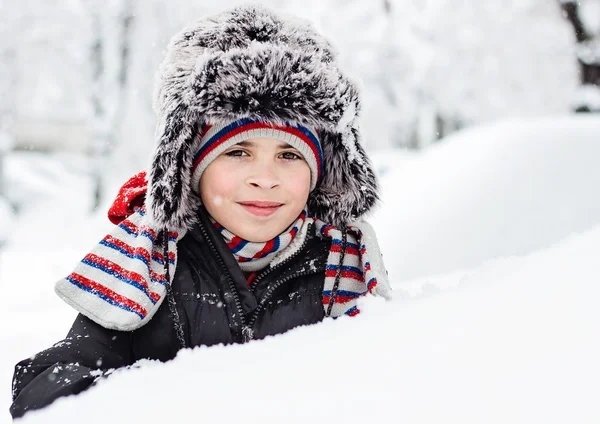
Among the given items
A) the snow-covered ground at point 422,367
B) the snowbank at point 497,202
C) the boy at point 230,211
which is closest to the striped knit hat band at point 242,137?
the boy at point 230,211

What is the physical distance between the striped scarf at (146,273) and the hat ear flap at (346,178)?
Answer: 0.09 metres

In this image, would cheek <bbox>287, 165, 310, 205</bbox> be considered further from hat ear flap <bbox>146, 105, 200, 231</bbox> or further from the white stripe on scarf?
hat ear flap <bbox>146, 105, 200, 231</bbox>

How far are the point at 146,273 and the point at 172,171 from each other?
314 millimetres

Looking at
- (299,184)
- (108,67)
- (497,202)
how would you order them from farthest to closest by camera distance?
(108,67) → (497,202) → (299,184)

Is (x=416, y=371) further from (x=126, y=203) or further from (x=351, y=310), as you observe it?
(x=126, y=203)

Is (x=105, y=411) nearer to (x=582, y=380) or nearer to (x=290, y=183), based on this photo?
(x=582, y=380)

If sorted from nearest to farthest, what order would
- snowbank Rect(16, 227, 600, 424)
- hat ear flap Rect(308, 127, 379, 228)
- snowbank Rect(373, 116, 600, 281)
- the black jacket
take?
snowbank Rect(16, 227, 600, 424) → the black jacket → hat ear flap Rect(308, 127, 379, 228) → snowbank Rect(373, 116, 600, 281)

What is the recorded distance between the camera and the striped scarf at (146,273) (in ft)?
4.15

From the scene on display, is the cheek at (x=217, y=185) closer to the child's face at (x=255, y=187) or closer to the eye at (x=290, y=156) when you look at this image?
the child's face at (x=255, y=187)

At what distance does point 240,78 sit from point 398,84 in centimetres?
1539

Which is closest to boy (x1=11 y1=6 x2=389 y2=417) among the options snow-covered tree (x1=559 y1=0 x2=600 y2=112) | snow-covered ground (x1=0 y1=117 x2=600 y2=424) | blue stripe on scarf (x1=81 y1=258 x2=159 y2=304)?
blue stripe on scarf (x1=81 y1=258 x2=159 y2=304)

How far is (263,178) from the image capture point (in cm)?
143

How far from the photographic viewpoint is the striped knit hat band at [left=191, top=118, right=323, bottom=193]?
144cm

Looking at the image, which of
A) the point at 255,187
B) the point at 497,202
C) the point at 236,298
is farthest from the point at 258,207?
the point at 497,202
